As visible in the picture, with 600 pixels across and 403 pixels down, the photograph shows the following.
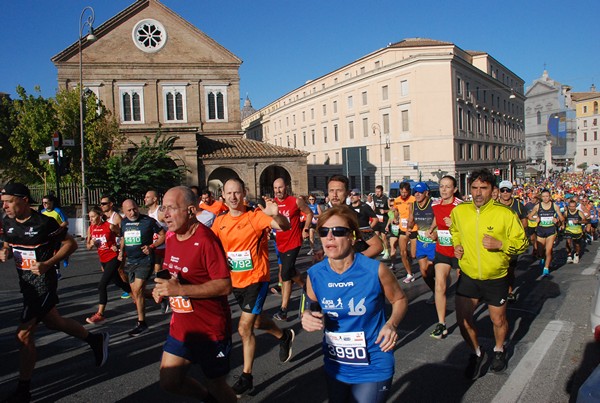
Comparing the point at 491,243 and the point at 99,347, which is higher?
the point at 491,243

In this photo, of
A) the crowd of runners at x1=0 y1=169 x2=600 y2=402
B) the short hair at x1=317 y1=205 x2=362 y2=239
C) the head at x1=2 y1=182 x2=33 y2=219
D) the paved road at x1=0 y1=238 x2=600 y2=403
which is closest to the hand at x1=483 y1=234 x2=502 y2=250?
the crowd of runners at x1=0 y1=169 x2=600 y2=402

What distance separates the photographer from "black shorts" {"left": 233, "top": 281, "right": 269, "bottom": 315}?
5.09 metres

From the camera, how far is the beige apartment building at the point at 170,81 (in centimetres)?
3594

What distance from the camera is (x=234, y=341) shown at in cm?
638

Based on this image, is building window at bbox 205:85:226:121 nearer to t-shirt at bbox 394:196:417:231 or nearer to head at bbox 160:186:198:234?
t-shirt at bbox 394:196:417:231

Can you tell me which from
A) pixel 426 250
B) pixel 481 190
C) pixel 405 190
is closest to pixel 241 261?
pixel 481 190

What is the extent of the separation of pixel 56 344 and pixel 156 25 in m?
36.4

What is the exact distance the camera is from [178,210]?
3.71 meters

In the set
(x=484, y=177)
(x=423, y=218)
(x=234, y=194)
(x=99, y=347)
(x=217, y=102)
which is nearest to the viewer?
(x=234, y=194)

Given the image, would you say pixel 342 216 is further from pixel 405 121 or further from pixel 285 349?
pixel 405 121

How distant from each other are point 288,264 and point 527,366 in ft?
11.6

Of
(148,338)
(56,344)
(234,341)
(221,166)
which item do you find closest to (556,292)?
(234,341)

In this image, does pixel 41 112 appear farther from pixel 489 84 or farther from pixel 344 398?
pixel 489 84

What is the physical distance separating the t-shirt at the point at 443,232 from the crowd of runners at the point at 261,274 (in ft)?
0.05
